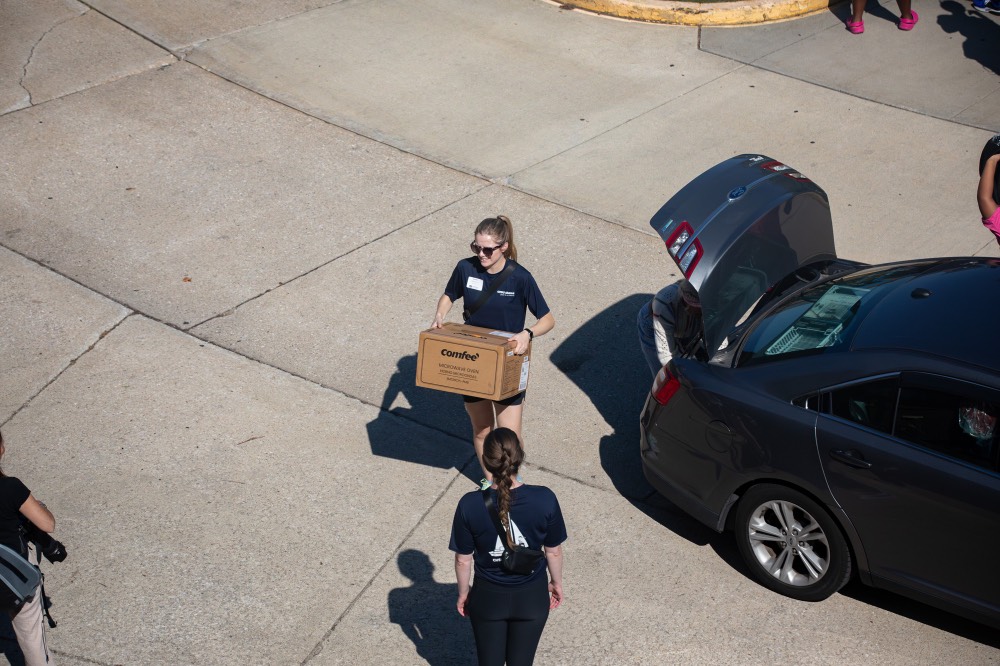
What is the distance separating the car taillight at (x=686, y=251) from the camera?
571 cm

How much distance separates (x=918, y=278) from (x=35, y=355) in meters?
5.67

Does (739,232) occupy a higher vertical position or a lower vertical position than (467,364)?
higher

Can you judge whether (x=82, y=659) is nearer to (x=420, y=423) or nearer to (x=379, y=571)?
(x=379, y=571)

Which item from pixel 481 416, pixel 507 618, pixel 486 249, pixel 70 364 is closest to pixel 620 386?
pixel 481 416

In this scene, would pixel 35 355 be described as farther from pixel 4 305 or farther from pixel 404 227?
pixel 404 227

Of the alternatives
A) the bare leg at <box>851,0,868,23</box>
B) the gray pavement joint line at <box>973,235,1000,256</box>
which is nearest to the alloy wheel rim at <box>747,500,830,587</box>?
the gray pavement joint line at <box>973,235,1000,256</box>

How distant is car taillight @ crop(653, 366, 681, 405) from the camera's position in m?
5.77

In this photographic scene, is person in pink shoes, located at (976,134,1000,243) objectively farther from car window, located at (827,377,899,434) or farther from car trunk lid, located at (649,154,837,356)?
car window, located at (827,377,899,434)

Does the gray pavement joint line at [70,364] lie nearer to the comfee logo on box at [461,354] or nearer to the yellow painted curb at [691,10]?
the comfee logo on box at [461,354]

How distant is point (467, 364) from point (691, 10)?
8824 millimetres

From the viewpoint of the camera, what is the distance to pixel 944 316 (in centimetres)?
517

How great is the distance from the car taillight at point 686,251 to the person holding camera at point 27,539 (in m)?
3.44

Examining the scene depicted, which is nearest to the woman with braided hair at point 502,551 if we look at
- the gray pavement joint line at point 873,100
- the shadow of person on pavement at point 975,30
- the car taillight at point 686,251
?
the car taillight at point 686,251

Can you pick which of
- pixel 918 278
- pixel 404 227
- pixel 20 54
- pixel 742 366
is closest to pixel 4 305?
pixel 404 227
